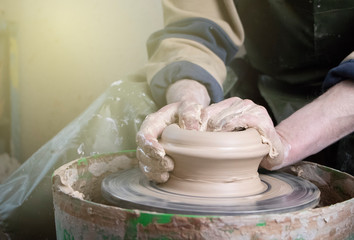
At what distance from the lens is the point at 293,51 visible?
6.87 ft

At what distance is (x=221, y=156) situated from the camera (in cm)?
101

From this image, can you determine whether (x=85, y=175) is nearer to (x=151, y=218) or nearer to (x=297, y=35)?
(x=151, y=218)

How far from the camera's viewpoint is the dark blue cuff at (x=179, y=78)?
171 cm

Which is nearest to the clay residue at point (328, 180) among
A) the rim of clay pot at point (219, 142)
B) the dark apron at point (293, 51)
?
the rim of clay pot at point (219, 142)

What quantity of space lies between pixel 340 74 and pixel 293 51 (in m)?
0.65

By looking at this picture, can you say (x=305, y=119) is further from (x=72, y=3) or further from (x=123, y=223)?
(x=72, y=3)

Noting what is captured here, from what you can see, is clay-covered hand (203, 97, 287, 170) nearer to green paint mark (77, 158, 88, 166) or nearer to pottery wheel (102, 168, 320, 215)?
pottery wheel (102, 168, 320, 215)

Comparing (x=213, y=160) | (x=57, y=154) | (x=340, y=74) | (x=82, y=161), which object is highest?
(x=340, y=74)

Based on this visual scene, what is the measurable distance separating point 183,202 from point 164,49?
1.06 meters

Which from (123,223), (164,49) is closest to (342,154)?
(164,49)

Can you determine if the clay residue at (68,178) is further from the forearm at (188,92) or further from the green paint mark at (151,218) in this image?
the forearm at (188,92)

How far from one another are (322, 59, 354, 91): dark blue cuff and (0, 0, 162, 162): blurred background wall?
2049 millimetres

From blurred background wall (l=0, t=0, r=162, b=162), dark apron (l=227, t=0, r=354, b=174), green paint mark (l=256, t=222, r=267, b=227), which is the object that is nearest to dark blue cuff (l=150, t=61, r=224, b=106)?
dark apron (l=227, t=0, r=354, b=174)

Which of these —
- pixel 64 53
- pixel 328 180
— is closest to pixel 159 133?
pixel 328 180
